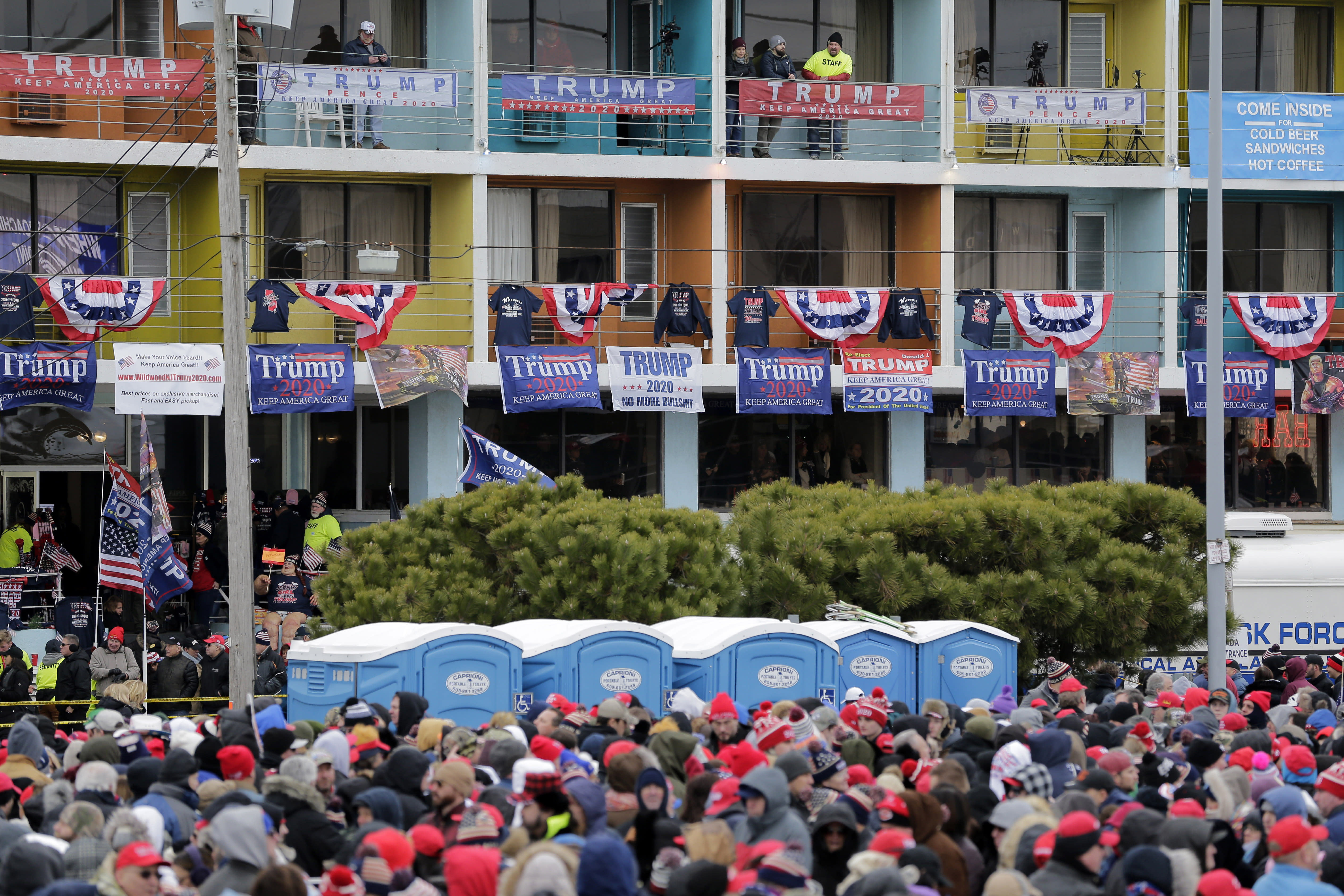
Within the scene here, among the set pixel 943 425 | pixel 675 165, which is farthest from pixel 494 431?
pixel 943 425

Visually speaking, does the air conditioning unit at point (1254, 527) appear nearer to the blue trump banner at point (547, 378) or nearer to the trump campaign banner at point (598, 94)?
the blue trump banner at point (547, 378)

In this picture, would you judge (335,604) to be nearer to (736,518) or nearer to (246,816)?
(736,518)

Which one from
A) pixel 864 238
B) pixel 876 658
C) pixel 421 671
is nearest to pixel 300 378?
pixel 864 238

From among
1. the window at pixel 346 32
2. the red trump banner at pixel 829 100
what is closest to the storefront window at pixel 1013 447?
the red trump banner at pixel 829 100

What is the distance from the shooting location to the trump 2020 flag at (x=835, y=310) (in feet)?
79.9

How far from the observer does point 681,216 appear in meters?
25.7

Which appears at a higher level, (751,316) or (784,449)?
(751,316)

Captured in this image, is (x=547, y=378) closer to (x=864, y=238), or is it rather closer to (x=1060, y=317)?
(x=864, y=238)

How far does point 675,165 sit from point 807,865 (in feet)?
60.4

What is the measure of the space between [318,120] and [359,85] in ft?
4.91

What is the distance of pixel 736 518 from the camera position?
726 inches

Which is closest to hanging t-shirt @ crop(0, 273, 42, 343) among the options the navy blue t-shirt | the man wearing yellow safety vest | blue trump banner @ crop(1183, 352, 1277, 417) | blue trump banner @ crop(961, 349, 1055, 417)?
the navy blue t-shirt

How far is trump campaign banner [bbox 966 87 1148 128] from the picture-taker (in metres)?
24.9

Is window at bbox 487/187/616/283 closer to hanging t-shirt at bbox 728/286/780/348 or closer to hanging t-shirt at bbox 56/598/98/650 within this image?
hanging t-shirt at bbox 728/286/780/348
